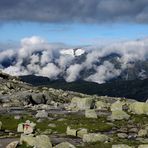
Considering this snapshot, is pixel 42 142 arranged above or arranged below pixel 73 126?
above

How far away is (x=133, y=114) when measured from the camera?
16838 cm

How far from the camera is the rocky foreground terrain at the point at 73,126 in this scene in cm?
8518

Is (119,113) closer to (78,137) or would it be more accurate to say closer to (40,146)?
(78,137)

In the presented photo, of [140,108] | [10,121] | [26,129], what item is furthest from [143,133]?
[140,108]

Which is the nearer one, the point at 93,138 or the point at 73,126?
the point at 93,138

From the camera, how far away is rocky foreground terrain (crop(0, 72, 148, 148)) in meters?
85.2

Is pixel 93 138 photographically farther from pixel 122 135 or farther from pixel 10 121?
pixel 10 121

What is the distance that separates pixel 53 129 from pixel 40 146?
4237cm

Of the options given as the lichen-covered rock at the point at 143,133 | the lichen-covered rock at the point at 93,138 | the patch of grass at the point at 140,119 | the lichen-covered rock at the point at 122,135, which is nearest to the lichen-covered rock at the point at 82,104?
the patch of grass at the point at 140,119

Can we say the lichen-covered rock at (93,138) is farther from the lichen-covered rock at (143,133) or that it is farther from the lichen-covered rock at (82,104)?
the lichen-covered rock at (82,104)

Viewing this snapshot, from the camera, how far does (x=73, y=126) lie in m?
129

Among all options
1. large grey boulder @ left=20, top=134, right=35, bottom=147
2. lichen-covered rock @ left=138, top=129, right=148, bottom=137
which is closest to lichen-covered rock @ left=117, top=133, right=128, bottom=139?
lichen-covered rock @ left=138, top=129, right=148, bottom=137

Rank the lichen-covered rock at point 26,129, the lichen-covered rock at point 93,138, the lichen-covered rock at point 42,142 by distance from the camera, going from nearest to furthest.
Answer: the lichen-covered rock at point 42,142 → the lichen-covered rock at point 93,138 → the lichen-covered rock at point 26,129

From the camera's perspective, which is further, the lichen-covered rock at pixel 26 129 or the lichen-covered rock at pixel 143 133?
the lichen-covered rock at pixel 143 133
